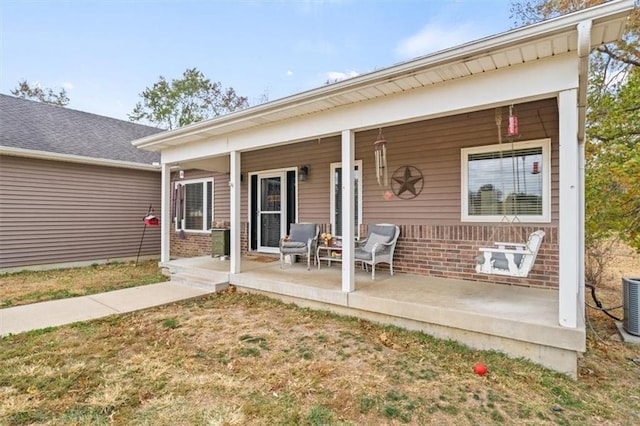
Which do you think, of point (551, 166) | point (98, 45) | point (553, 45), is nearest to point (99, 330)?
point (553, 45)

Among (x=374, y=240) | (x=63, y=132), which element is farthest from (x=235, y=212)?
(x=63, y=132)

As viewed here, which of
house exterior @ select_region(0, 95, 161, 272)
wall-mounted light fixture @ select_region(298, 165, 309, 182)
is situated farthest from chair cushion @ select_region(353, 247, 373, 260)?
house exterior @ select_region(0, 95, 161, 272)

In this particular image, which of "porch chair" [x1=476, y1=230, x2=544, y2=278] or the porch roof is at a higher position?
the porch roof

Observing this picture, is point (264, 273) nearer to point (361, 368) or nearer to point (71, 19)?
point (361, 368)

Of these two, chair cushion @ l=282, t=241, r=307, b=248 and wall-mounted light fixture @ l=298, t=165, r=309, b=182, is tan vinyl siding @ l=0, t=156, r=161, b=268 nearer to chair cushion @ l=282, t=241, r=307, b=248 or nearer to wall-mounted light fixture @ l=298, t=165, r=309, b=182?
wall-mounted light fixture @ l=298, t=165, r=309, b=182

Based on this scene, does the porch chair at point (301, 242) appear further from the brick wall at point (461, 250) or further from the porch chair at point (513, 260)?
the porch chair at point (513, 260)

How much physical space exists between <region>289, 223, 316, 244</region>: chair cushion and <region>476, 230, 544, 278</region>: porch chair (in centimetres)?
344

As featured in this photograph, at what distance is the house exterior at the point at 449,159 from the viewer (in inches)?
115

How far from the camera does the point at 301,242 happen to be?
6469 mm

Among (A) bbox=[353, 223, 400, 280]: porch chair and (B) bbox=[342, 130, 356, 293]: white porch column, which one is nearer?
(B) bbox=[342, 130, 356, 293]: white porch column

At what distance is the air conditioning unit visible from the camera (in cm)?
388

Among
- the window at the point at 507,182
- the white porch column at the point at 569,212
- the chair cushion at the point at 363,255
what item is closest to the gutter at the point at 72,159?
the chair cushion at the point at 363,255

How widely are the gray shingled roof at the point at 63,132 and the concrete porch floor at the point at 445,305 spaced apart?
224 inches

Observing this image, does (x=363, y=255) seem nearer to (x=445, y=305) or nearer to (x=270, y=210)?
(x=445, y=305)
